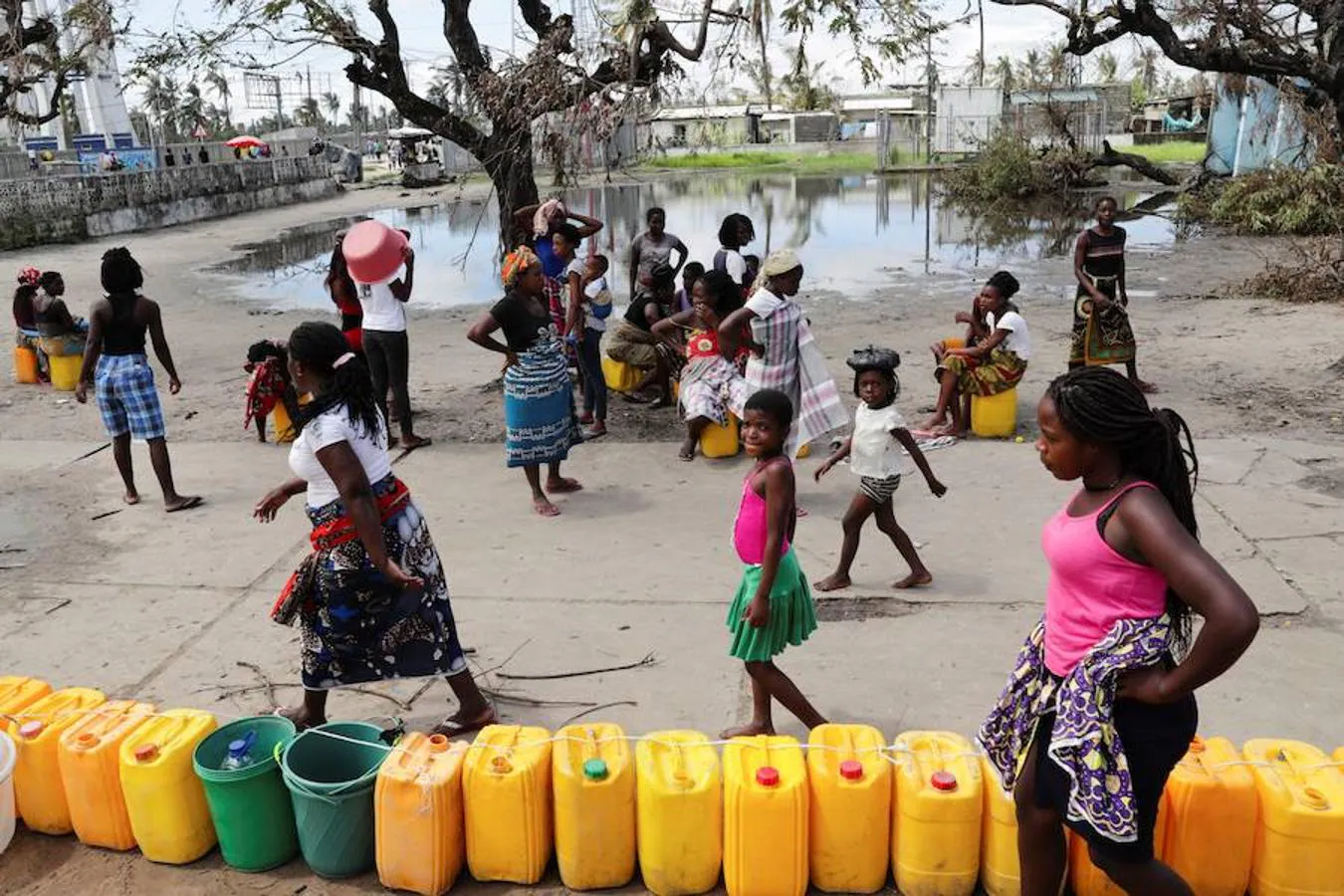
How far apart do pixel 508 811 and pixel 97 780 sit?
134cm

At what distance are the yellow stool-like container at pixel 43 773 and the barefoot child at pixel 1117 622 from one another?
9.83ft

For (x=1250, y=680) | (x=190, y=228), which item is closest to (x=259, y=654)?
(x=1250, y=680)

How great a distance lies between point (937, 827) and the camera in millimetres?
2924

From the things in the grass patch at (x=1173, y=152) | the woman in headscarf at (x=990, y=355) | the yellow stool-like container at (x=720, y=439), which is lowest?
the yellow stool-like container at (x=720, y=439)

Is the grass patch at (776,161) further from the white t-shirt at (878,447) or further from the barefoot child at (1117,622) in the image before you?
the barefoot child at (1117,622)

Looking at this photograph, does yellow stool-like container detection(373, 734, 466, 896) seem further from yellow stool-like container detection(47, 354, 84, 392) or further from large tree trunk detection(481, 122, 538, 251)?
yellow stool-like container detection(47, 354, 84, 392)

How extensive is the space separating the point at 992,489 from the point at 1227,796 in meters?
3.65

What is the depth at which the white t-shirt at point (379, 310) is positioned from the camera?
7.44m

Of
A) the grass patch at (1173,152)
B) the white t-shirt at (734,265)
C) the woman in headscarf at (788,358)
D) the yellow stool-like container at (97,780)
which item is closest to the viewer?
the yellow stool-like container at (97,780)

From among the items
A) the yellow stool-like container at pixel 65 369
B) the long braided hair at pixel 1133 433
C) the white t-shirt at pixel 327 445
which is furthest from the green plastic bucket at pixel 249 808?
the yellow stool-like container at pixel 65 369

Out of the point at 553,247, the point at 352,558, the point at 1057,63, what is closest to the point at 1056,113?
the point at 1057,63

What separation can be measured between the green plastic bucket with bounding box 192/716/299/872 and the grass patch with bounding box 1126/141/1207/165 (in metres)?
36.2

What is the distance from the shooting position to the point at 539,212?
25.8 feet

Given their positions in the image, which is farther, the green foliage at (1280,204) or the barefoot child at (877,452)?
the green foliage at (1280,204)
